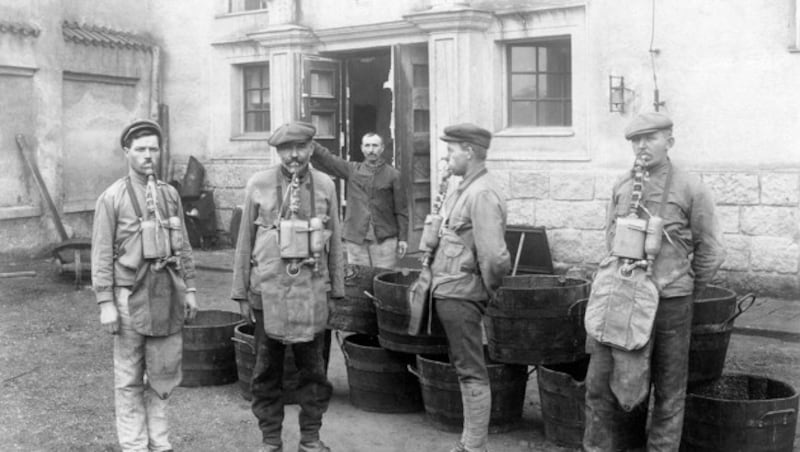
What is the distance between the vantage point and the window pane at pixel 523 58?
12961 millimetres

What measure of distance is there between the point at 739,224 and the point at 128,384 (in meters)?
7.77

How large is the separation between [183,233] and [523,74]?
781 cm

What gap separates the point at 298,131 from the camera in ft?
19.8

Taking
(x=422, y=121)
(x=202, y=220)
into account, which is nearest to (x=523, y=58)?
(x=422, y=121)

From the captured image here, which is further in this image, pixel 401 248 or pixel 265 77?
pixel 265 77

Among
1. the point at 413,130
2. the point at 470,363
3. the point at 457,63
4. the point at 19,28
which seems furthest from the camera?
the point at 19,28

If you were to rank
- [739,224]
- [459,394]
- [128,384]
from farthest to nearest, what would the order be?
1. [739,224]
2. [459,394]
3. [128,384]

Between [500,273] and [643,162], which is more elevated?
[643,162]

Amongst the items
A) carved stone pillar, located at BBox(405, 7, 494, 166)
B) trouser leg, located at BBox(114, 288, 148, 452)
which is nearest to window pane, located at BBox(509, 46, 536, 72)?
carved stone pillar, located at BBox(405, 7, 494, 166)

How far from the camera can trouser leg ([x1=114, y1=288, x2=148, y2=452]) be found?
584 cm

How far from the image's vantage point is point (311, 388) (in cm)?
616

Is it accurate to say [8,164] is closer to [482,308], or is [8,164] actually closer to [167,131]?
[167,131]

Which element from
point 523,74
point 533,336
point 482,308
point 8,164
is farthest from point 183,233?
Result: point 8,164

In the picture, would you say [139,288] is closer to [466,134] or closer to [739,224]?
[466,134]
